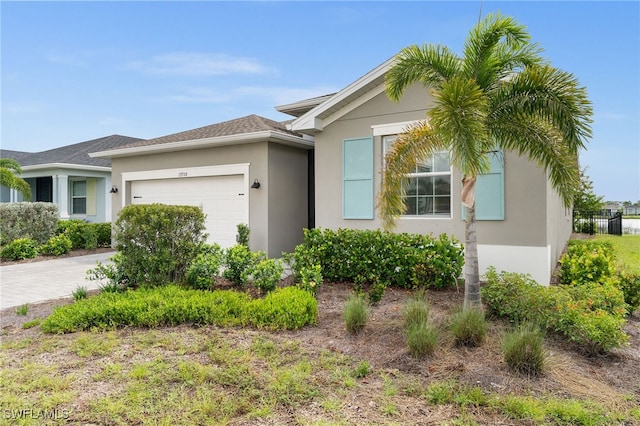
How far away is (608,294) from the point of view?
5.23 metres

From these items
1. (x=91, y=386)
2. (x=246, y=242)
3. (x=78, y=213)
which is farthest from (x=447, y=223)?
(x=78, y=213)

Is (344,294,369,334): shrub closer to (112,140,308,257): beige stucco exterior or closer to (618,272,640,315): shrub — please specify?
(618,272,640,315): shrub

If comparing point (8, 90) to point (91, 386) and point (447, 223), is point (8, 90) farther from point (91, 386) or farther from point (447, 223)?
point (447, 223)

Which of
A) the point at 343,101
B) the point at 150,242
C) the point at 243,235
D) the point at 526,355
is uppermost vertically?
the point at 343,101

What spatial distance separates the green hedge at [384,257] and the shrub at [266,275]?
0.54m

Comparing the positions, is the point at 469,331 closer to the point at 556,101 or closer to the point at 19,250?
the point at 556,101

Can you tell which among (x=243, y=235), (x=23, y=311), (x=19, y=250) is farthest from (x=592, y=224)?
(x=19, y=250)

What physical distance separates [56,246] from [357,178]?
10073 mm

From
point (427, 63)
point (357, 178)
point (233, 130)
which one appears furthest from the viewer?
point (233, 130)

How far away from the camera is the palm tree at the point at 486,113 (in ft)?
14.9

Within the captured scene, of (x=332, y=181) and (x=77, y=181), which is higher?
(x=77, y=181)

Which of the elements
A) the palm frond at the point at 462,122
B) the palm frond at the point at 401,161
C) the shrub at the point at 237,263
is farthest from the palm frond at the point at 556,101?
the shrub at the point at 237,263

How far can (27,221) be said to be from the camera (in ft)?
41.5

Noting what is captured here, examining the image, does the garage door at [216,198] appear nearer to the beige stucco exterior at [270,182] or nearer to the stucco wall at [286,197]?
the beige stucco exterior at [270,182]
